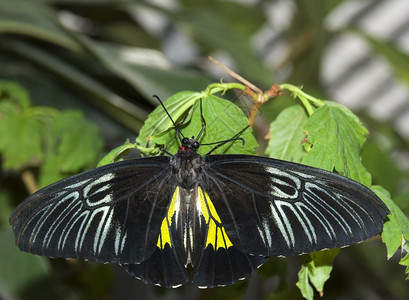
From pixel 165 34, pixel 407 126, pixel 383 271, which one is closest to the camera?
A: pixel 383 271

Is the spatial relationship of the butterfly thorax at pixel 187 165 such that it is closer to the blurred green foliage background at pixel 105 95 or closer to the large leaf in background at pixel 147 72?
the blurred green foliage background at pixel 105 95

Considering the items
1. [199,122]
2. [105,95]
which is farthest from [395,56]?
[199,122]

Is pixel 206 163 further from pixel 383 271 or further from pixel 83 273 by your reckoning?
pixel 383 271

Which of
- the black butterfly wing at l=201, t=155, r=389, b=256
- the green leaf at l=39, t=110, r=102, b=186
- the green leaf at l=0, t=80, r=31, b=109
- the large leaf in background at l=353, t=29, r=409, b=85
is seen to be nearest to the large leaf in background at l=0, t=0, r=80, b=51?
the green leaf at l=0, t=80, r=31, b=109

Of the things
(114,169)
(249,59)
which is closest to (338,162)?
(114,169)

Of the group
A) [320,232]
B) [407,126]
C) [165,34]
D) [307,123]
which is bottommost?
[320,232]

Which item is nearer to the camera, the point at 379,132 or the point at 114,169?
the point at 114,169

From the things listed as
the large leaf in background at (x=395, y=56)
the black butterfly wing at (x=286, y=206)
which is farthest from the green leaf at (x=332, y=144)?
the large leaf in background at (x=395, y=56)

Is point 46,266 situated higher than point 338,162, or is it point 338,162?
point 46,266
